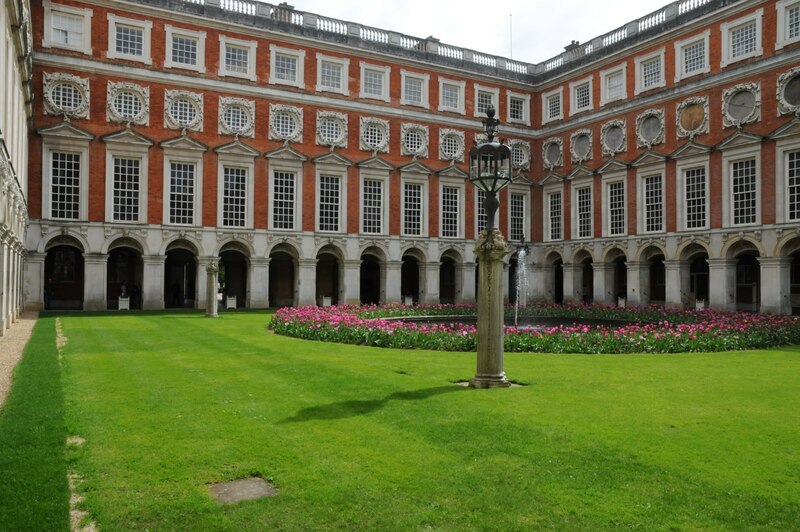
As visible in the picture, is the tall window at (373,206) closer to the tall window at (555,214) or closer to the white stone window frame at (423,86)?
the white stone window frame at (423,86)

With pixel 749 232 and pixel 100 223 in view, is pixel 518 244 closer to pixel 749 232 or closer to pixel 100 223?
pixel 749 232

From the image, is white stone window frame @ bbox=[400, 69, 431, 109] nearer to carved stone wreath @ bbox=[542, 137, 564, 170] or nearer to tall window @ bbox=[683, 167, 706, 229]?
carved stone wreath @ bbox=[542, 137, 564, 170]

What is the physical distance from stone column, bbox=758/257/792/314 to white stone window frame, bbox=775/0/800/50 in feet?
34.9

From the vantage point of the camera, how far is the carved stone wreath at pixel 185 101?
3609cm

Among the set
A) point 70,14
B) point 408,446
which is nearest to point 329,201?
point 70,14

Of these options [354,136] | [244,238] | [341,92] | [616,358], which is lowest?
[616,358]

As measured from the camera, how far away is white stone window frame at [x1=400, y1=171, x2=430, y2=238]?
4256 cm

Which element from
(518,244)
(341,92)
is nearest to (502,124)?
(518,244)

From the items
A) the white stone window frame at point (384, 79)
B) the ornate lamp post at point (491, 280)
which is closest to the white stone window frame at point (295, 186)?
the white stone window frame at point (384, 79)

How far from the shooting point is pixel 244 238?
125ft

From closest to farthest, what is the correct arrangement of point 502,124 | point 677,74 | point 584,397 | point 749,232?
point 584,397 → point 749,232 → point 677,74 → point 502,124

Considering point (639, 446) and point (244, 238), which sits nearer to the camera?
point (639, 446)

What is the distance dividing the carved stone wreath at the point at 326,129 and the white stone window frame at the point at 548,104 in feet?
50.6

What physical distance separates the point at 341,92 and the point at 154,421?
113 ft
